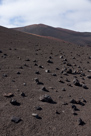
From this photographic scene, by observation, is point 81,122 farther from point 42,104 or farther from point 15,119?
point 15,119

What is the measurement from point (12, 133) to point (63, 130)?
77 cm

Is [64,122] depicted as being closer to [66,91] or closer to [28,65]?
[66,91]

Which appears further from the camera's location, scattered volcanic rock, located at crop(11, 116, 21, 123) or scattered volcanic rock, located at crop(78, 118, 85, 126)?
scattered volcanic rock, located at crop(78, 118, 85, 126)

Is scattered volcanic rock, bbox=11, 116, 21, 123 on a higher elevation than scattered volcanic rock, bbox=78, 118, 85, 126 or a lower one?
higher

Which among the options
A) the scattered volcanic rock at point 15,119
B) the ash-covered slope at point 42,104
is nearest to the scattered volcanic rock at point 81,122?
the ash-covered slope at point 42,104

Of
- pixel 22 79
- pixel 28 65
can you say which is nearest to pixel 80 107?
pixel 22 79

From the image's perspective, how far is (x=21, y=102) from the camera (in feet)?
11.0

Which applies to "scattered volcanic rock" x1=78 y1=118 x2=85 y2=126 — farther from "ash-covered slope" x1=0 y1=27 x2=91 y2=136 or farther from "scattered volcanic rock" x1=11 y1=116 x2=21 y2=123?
"scattered volcanic rock" x1=11 y1=116 x2=21 y2=123

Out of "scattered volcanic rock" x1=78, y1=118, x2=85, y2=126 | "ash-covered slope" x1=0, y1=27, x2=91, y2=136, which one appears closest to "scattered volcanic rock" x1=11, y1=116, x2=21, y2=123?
"ash-covered slope" x1=0, y1=27, x2=91, y2=136

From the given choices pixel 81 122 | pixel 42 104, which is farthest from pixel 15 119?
pixel 81 122

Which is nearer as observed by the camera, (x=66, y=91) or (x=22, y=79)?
(x=66, y=91)

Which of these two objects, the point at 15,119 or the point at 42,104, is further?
the point at 42,104

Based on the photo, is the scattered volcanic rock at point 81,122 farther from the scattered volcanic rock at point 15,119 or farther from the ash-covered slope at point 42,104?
the scattered volcanic rock at point 15,119

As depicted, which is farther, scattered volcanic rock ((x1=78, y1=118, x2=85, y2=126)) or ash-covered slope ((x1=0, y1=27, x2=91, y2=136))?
scattered volcanic rock ((x1=78, y1=118, x2=85, y2=126))
